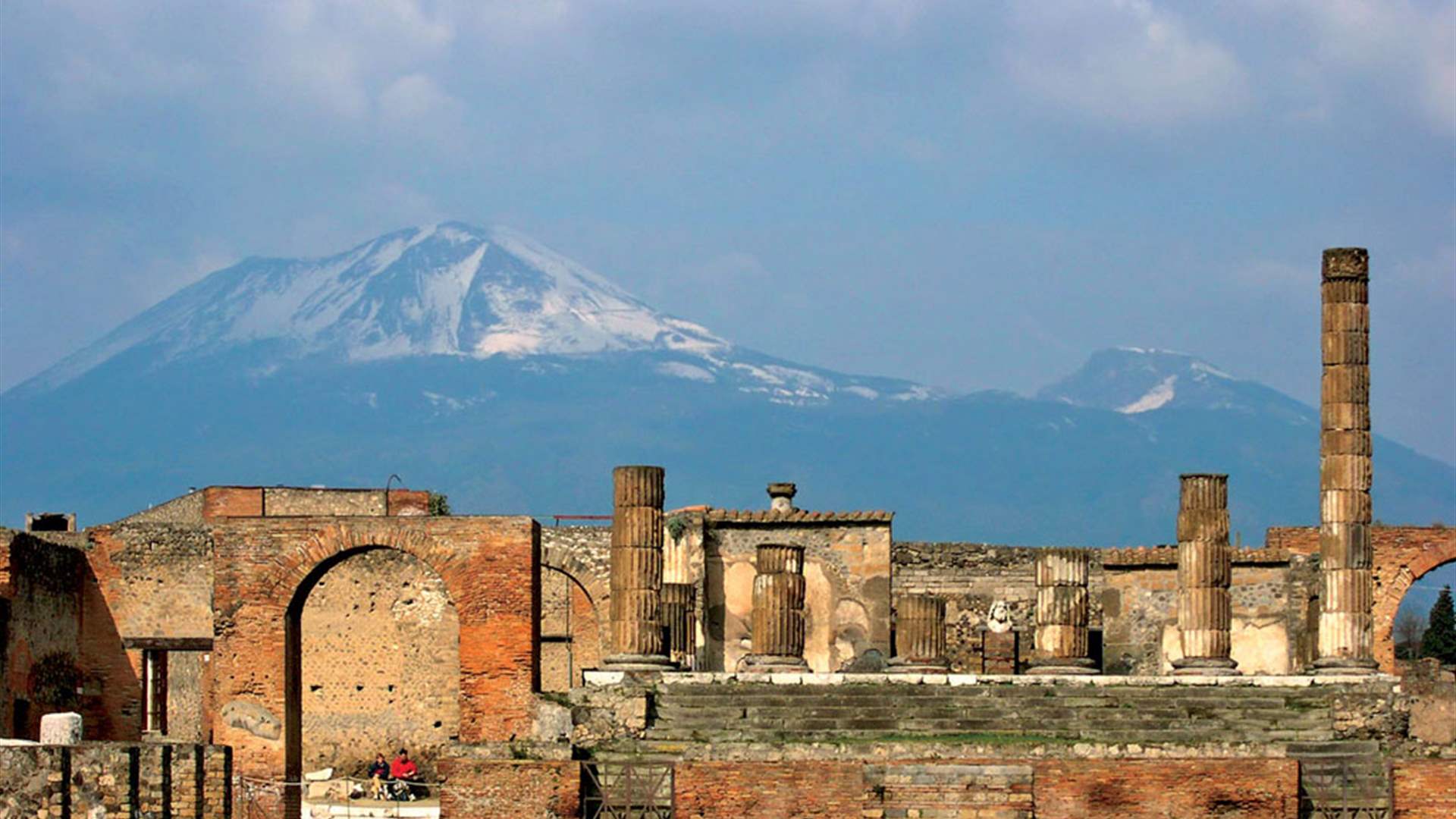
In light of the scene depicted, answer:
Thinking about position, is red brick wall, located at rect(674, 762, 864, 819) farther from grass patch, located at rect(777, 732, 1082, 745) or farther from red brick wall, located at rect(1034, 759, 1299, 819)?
red brick wall, located at rect(1034, 759, 1299, 819)

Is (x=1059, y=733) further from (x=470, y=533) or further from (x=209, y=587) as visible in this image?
(x=209, y=587)

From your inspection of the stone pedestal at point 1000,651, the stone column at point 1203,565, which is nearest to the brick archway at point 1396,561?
the stone pedestal at point 1000,651

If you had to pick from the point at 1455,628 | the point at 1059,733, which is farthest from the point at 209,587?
the point at 1455,628

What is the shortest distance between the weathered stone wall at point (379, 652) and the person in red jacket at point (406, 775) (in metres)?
6.09

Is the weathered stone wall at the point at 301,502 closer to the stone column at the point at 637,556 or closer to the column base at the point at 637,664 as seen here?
the stone column at the point at 637,556

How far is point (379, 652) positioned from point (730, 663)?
847cm

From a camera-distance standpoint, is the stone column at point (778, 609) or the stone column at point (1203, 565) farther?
the stone column at point (1203, 565)

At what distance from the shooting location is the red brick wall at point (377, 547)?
36.3m

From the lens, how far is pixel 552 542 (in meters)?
49.2

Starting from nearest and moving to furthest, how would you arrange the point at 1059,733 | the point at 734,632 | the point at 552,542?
the point at 1059,733
the point at 734,632
the point at 552,542

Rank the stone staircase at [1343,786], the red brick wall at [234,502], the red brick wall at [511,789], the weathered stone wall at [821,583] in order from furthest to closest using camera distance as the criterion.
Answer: the red brick wall at [234,502] → the weathered stone wall at [821,583] → the stone staircase at [1343,786] → the red brick wall at [511,789]

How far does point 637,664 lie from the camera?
Result: 120 ft

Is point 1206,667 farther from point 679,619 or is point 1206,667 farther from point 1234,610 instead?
point 1234,610

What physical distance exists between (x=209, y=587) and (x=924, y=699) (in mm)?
13930
